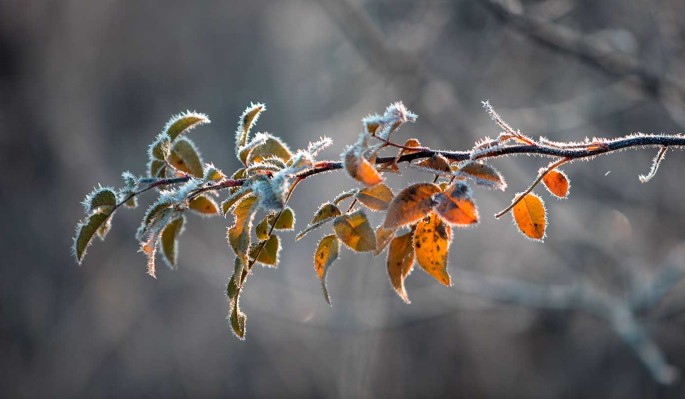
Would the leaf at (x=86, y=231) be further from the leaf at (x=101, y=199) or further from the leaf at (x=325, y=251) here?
the leaf at (x=325, y=251)

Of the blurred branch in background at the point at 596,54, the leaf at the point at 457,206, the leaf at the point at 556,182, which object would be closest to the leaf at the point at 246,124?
the leaf at the point at 457,206

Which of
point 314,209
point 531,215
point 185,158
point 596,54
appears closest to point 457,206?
Result: point 531,215

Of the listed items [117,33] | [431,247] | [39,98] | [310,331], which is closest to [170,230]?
[431,247]

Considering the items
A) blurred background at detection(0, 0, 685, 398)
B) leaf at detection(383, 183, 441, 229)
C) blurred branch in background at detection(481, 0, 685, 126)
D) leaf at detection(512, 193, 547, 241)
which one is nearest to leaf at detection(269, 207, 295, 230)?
leaf at detection(383, 183, 441, 229)

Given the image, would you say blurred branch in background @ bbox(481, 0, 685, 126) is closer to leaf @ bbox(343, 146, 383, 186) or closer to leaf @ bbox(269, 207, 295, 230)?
leaf @ bbox(269, 207, 295, 230)

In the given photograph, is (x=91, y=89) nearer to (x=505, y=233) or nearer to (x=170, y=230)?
(x=505, y=233)
